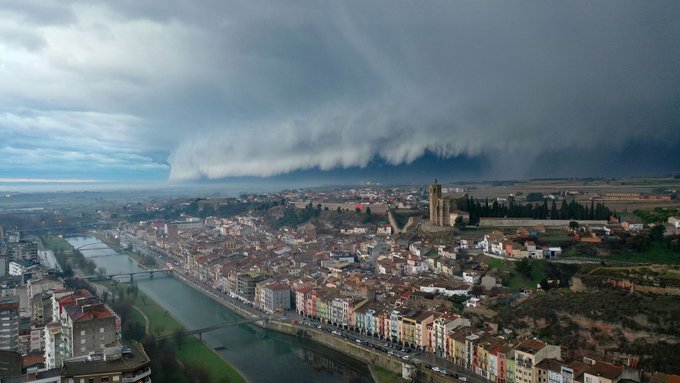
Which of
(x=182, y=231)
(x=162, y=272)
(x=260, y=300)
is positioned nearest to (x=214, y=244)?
(x=162, y=272)

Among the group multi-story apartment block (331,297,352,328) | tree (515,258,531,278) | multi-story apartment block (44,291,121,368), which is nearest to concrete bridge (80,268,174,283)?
multi-story apartment block (331,297,352,328)

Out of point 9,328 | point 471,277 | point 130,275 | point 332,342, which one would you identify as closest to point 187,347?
point 332,342

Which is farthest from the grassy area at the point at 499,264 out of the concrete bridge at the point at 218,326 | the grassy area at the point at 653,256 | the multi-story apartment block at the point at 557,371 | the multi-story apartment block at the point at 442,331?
the concrete bridge at the point at 218,326

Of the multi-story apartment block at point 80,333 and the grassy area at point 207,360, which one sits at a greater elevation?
the multi-story apartment block at point 80,333

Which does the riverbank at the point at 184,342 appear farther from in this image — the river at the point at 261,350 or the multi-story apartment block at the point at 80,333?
the multi-story apartment block at the point at 80,333

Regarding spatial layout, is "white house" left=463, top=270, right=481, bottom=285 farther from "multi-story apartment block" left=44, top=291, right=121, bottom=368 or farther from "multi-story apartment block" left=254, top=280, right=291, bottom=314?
"multi-story apartment block" left=44, top=291, right=121, bottom=368

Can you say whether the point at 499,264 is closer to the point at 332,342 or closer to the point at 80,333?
the point at 332,342
